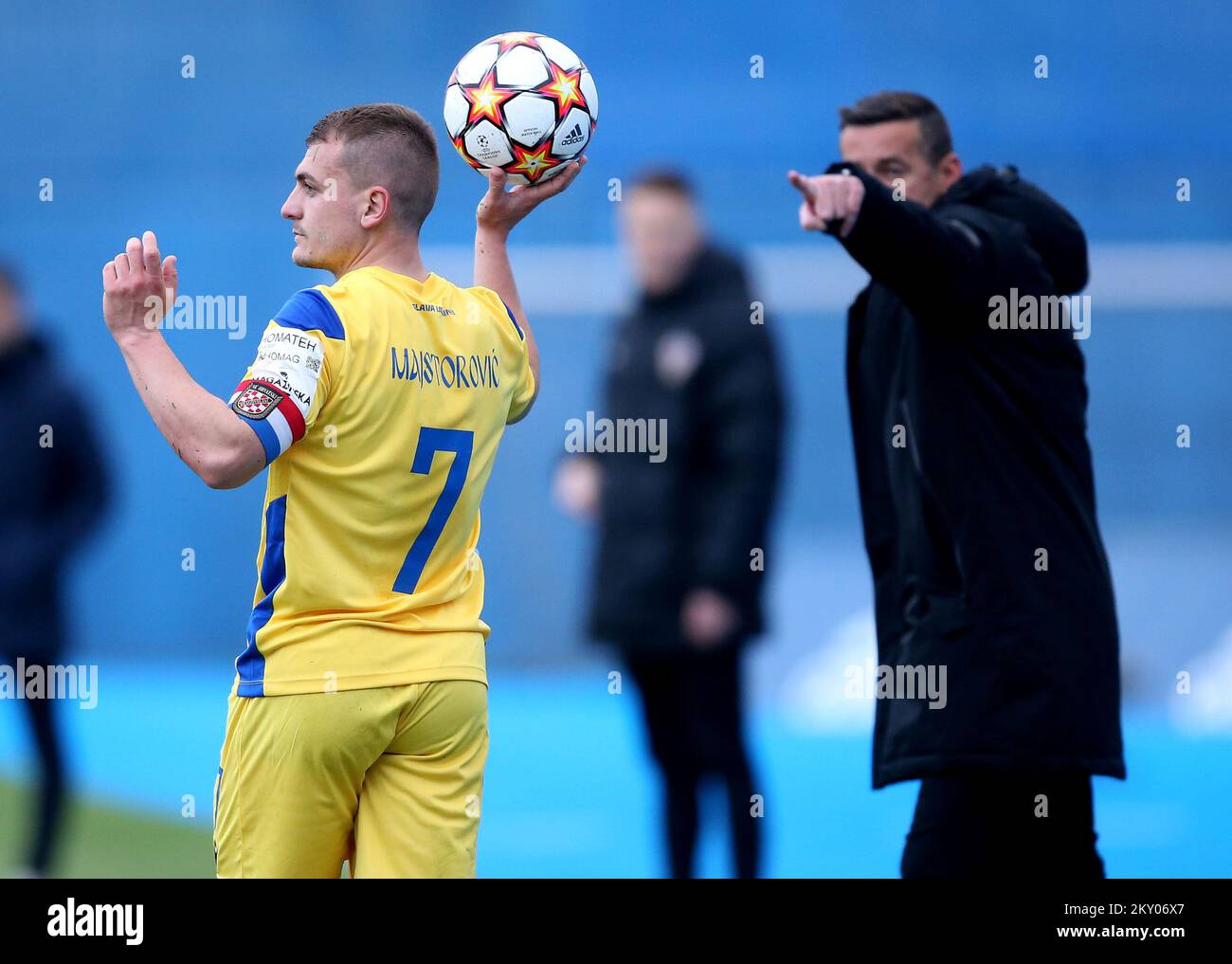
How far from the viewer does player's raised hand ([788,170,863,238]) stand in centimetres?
295

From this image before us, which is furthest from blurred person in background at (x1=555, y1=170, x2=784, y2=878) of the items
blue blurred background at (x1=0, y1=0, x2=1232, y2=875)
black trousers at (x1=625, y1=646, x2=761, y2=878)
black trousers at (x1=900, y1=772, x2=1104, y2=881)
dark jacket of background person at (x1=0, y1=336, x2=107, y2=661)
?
blue blurred background at (x1=0, y1=0, x2=1232, y2=875)

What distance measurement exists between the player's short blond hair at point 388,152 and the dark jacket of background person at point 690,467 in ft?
7.13

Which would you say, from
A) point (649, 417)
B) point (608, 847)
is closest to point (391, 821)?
point (649, 417)

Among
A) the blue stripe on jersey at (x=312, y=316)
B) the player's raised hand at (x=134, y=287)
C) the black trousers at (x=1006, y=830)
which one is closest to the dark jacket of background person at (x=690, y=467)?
the black trousers at (x=1006, y=830)

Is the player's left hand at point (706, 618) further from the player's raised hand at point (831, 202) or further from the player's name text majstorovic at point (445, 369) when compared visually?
the player's name text majstorovic at point (445, 369)

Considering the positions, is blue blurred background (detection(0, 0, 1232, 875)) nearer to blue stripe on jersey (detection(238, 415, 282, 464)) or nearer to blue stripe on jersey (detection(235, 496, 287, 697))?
blue stripe on jersey (detection(235, 496, 287, 697))

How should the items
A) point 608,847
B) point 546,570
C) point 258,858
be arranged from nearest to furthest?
1. point 258,858
2. point 608,847
3. point 546,570

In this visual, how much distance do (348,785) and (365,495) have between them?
0.49m

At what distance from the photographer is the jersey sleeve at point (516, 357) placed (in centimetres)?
286

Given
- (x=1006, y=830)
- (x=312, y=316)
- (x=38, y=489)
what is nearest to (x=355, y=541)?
(x=312, y=316)

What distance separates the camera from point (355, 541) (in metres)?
2.64

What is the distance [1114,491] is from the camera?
984 cm
